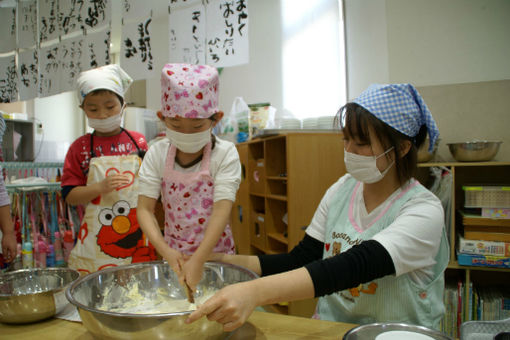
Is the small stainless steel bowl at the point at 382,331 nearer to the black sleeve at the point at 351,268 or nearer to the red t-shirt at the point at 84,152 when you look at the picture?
the black sleeve at the point at 351,268

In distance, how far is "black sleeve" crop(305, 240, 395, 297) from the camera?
2.64 ft

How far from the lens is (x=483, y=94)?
8.10 feet

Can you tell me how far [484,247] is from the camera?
6.85 feet

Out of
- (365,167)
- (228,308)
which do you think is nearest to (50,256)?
(228,308)

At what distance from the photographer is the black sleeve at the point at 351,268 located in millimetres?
804

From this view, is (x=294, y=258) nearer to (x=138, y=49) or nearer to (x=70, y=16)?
(x=138, y=49)

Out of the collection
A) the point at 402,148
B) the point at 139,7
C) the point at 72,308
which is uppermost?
the point at 139,7

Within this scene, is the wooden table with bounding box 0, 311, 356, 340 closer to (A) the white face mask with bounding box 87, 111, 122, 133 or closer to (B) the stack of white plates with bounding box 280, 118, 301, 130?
(A) the white face mask with bounding box 87, 111, 122, 133

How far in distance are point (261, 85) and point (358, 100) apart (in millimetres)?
3059

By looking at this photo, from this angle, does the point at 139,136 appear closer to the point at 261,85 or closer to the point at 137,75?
the point at 137,75

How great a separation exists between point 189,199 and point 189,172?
0.10 meters

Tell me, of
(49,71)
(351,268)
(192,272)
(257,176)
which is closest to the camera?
(351,268)

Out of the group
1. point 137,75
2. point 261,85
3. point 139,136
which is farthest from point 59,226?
point 261,85

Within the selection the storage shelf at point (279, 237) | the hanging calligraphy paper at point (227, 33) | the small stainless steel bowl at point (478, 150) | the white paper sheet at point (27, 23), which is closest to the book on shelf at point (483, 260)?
the small stainless steel bowl at point (478, 150)
